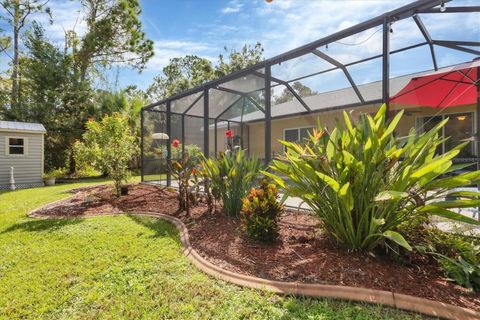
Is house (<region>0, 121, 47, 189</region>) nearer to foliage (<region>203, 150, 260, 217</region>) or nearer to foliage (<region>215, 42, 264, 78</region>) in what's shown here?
foliage (<region>203, 150, 260, 217</region>)

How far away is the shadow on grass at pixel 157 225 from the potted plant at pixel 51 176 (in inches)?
→ 353

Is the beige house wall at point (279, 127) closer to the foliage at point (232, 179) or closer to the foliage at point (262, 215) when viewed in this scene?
the foliage at point (232, 179)

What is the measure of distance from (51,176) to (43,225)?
956cm

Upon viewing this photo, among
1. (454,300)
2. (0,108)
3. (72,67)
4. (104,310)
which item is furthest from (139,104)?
(454,300)

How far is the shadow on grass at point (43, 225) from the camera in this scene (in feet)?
14.0

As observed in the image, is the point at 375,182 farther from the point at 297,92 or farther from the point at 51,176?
the point at 51,176

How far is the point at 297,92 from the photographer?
7152 mm

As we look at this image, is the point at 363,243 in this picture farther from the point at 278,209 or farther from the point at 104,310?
the point at 104,310

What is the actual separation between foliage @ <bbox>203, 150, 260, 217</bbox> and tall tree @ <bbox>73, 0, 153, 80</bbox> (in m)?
15.5

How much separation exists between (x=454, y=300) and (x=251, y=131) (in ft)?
32.5

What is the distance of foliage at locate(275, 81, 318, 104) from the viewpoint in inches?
268

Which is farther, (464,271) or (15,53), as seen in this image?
(15,53)

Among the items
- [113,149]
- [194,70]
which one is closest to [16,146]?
[113,149]

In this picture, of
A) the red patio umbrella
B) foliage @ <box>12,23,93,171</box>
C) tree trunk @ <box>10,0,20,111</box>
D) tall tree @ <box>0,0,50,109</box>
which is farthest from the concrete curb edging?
tall tree @ <box>0,0,50,109</box>
